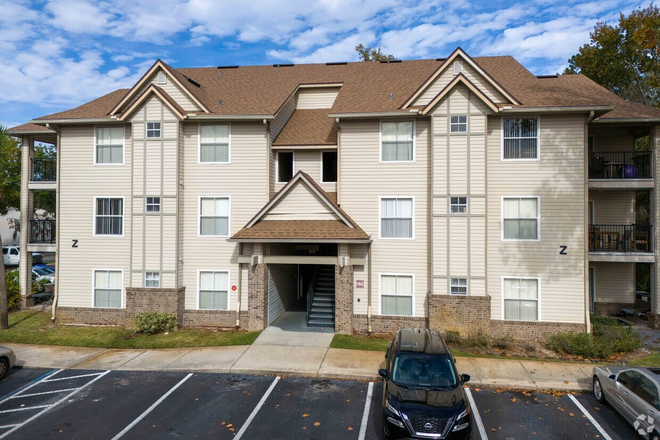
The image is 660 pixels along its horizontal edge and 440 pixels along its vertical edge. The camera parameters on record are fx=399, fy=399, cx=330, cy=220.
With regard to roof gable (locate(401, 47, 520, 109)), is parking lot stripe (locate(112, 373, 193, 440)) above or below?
below

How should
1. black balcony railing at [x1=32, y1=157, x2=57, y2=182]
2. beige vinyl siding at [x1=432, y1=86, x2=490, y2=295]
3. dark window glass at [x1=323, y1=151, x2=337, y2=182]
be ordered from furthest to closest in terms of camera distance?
black balcony railing at [x1=32, y1=157, x2=57, y2=182] → dark window glass at [x1=323, y1=151, x2=337, y2=182] → beige vinyl siding at [x1=432, y1=86, x2=490, y2=295]

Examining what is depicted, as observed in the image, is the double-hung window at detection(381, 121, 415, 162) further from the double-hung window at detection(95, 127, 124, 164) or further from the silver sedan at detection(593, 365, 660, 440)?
the double-hung window at detection(95, 127, 124, 164)

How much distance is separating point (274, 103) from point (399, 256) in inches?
343

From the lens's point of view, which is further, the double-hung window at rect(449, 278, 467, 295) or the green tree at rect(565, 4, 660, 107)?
the green tree at rect(565, 4, 660, 107)

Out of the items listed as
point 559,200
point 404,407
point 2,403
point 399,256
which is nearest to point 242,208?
point 399,256

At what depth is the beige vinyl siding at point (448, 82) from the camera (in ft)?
52.3

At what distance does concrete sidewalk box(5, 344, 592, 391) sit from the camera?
11672mm

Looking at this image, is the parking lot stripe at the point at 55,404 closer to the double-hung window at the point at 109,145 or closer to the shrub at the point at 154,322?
the shrub at the point at 154,322

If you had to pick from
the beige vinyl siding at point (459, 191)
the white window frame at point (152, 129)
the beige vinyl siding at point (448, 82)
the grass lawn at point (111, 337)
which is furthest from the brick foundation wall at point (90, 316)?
the beige vinyl siding at point (448, 82)

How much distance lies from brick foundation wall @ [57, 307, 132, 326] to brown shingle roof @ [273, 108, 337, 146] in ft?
33.5

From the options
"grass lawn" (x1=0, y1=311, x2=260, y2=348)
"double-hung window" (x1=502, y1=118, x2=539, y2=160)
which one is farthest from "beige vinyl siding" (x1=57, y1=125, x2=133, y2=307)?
"double-hung window" (x1=502, y1=118, x2=539, y2=160)

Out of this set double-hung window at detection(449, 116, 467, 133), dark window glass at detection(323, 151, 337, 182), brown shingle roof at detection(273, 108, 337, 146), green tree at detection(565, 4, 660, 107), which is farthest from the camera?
green tree at detection(565, 4, 660, 107)

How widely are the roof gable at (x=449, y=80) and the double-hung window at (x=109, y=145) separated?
12.4 meters

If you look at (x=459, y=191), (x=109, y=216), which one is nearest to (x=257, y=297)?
(x=109, y=216)
